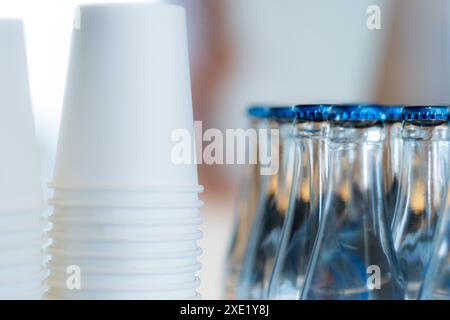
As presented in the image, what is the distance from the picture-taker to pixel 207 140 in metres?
1.24

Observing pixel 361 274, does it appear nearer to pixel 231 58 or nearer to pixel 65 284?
pixel 65 284

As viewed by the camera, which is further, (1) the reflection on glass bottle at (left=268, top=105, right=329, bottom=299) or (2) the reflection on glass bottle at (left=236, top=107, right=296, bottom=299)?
(2) the reflection on glass bottle at (left=236, top=107, right=296, bottom=299)

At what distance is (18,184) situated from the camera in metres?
0.34

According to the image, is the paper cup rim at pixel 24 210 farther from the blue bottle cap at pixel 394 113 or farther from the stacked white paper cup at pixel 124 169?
the blue bottle cap at pixel 394 113

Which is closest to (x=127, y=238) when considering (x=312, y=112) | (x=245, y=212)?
(x=312, y=112)

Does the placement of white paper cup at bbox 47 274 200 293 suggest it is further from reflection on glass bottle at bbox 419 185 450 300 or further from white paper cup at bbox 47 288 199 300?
reflection on glass bottle at bbox 419 185 450 300

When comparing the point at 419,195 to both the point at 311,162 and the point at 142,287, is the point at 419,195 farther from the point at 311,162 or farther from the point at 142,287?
the point at 142,287

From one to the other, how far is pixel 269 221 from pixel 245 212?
0.31ft

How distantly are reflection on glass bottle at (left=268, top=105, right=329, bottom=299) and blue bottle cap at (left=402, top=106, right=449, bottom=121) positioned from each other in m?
0.04

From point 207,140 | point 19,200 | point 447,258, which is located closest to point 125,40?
point 19,200

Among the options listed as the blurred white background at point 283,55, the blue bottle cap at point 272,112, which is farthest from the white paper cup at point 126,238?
the blurred white background at point 283,55

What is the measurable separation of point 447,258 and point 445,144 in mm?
61

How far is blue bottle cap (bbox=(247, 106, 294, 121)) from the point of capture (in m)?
0.47

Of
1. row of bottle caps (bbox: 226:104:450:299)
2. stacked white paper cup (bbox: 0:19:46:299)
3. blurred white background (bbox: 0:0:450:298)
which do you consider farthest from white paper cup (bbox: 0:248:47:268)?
blurred white background (bbox: 0:0:450:298)
